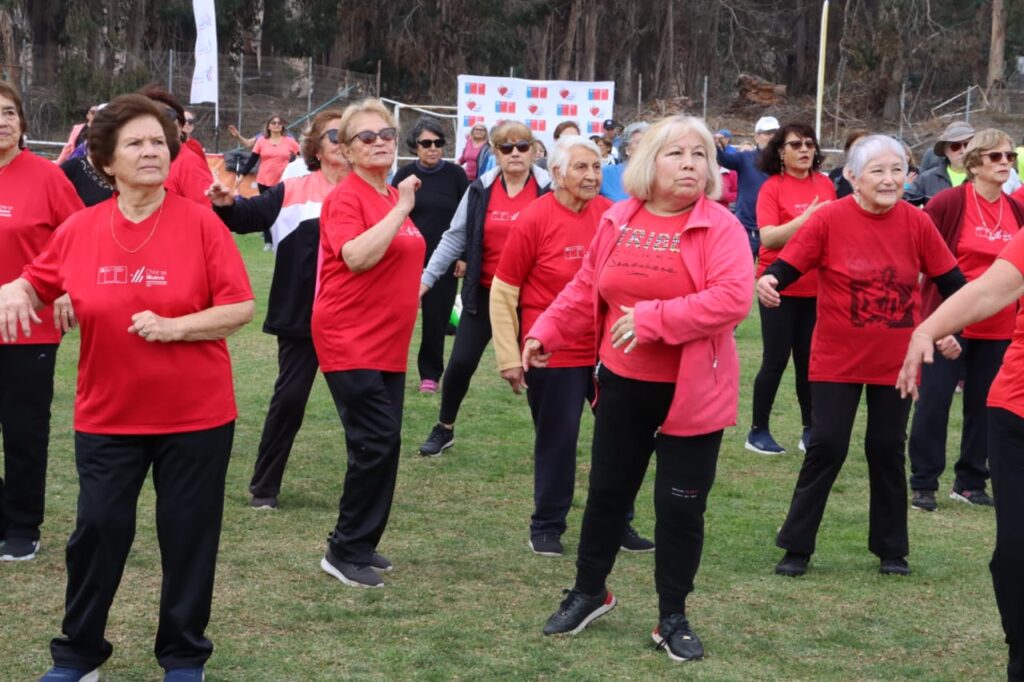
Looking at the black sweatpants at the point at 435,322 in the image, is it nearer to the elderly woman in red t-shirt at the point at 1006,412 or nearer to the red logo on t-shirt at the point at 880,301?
the red logo on t-shirt at the point at 880,301

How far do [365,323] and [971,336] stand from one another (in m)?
3.47

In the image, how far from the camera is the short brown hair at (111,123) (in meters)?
4.52

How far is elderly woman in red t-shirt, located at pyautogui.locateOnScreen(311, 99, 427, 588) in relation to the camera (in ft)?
19.5

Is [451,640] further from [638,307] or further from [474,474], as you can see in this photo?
[474,474]

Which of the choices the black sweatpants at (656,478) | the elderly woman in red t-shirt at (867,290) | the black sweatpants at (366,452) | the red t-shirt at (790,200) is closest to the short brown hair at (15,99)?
the black sweatpants at (366,452)

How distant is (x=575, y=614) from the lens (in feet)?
17.7

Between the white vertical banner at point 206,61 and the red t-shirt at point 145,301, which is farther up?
the white vertical banner at point 206,61

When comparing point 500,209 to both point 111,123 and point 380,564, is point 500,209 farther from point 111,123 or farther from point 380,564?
point 111,123

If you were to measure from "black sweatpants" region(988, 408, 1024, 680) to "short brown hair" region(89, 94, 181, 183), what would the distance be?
9.21 ft

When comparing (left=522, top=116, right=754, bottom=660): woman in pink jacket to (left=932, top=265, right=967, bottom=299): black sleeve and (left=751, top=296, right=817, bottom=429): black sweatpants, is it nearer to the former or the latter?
(left=932, top=265, right=967, bottom=299): black sleeve

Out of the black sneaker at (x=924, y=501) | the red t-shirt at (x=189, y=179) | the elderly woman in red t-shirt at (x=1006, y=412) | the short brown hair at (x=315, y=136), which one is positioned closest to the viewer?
the elderly woman in red t-shirt at (x=1006, y=412)

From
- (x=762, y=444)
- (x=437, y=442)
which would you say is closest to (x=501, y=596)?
(x=437, y=442)

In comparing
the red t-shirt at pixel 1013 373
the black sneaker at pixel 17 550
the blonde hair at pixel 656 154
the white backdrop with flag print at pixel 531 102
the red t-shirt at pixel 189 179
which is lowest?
the black sneaker at pixel 17 550

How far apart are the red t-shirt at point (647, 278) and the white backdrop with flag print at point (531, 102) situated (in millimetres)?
20108
